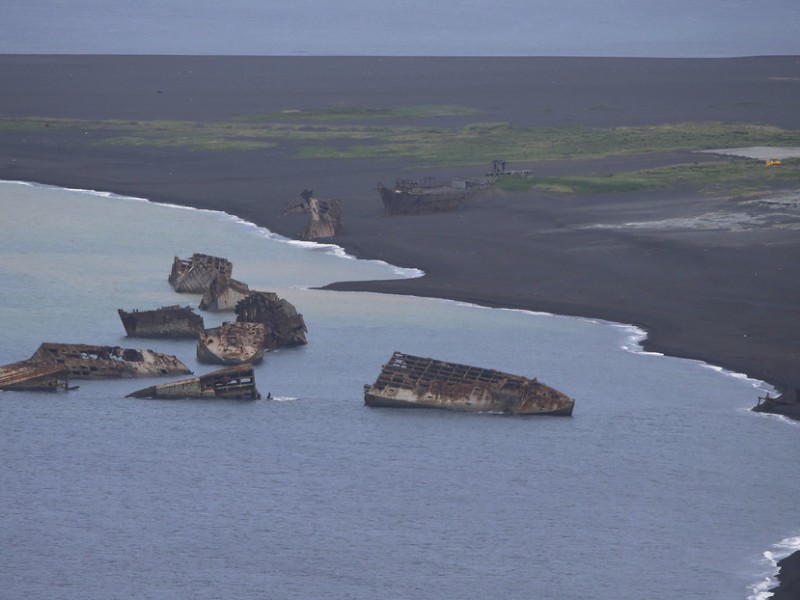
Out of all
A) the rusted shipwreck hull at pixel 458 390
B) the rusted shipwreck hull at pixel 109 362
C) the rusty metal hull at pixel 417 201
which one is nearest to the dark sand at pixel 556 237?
the rusty metal hull at pixel 417 201

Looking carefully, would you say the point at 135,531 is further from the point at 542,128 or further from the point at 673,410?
→ the point at 542,128

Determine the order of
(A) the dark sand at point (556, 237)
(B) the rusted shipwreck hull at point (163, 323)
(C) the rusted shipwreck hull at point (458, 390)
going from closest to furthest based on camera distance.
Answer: (C) the rusted shipwreck hull at point (458, 390), (A) the dark sand at point (556, 237), (B) the rusted shipwreck hull at point (163, 323)

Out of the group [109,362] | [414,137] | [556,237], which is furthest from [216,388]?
[414,137]

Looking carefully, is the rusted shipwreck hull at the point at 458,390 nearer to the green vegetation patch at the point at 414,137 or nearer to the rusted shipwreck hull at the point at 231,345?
the rusted shipwreck hull at the point at 231,345

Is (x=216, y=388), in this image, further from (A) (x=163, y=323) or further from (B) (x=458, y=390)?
(A) (x=163, y=323)

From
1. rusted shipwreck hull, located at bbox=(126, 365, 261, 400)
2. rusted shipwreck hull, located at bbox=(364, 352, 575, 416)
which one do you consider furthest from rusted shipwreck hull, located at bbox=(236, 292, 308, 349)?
rusted shipwreck hull, located at bbox=(364, 352, 575, 416)

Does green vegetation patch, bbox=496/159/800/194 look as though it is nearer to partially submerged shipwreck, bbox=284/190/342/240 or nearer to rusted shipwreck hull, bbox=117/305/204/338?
partially submerged shipwreck, bbox=284/190/342/240
